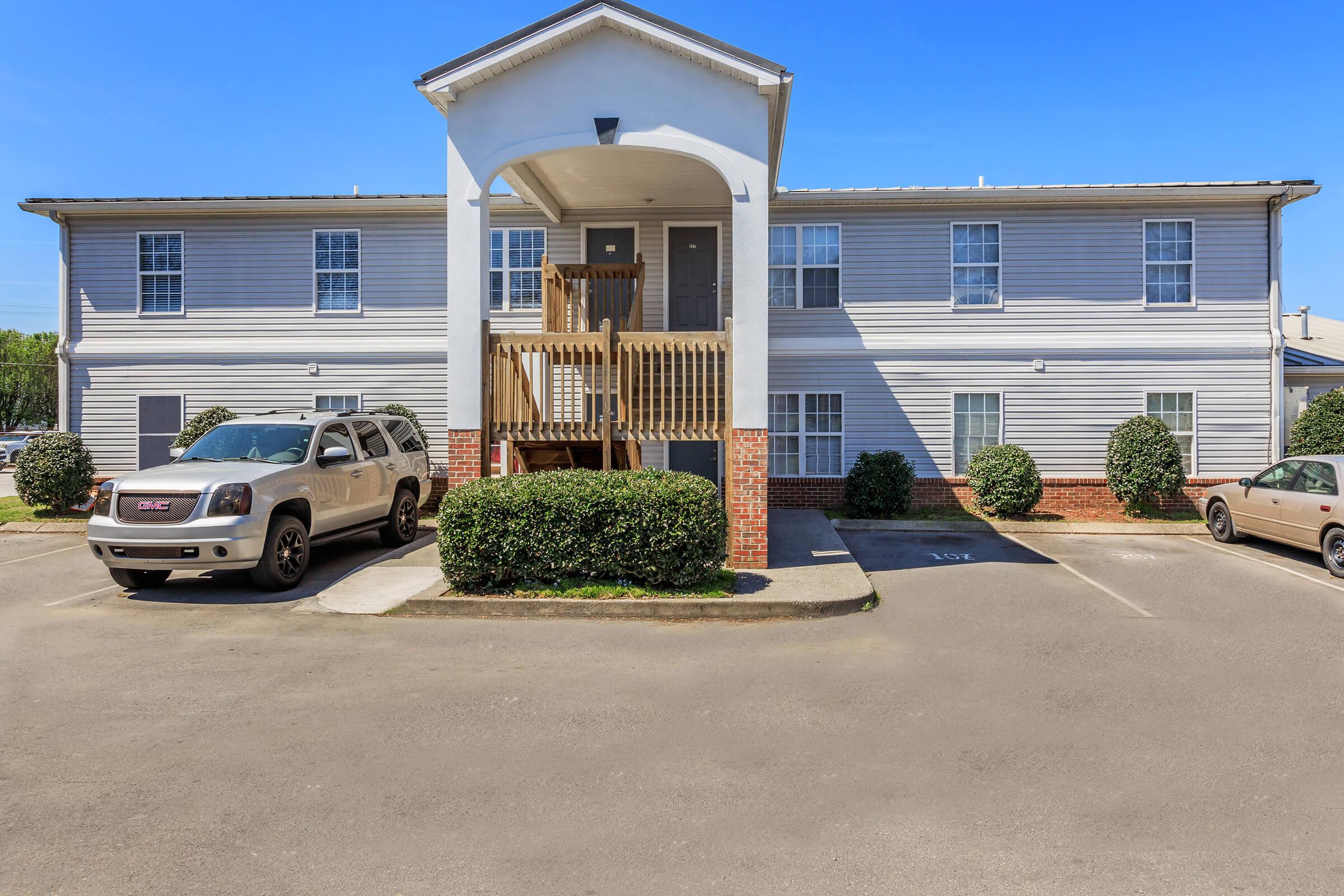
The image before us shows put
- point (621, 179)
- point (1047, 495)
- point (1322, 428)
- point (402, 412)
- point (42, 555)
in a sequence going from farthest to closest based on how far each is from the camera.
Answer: point (1047, 495), point (402, 412), point (1322, 428), point (621, 179), point (42, 555)

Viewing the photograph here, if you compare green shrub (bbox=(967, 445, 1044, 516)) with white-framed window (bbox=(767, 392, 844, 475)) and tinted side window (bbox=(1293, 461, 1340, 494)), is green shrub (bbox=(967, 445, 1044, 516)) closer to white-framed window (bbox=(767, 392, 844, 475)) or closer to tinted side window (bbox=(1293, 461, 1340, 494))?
white-framed window (bbox=(767, 392, 844, 475))

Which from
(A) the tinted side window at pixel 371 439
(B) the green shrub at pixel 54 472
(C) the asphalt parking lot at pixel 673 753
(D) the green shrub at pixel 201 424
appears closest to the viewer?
(C) the asphalt parking lot at pixel 673 753

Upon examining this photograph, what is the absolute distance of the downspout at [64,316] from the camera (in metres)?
15.9

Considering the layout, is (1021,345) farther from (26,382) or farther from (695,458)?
(26,382)

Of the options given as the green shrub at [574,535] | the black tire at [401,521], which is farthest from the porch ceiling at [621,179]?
the black tire at [401,521]

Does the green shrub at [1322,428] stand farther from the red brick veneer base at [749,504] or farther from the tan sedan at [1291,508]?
the red brick veneer base at [749,504]

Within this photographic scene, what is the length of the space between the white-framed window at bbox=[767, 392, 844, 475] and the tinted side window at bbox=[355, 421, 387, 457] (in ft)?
23.9

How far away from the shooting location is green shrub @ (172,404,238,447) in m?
14.6

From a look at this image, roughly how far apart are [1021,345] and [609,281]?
8173 mm

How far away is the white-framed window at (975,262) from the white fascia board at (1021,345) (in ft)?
2.57

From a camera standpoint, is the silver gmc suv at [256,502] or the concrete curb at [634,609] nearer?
the concrete curb at [634,609]

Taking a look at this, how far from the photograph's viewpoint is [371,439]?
38.0ft

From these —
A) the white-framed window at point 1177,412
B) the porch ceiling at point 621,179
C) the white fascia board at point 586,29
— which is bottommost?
the white-framed window at point 1177,412

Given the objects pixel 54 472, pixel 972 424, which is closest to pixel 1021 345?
pixel 972 424
